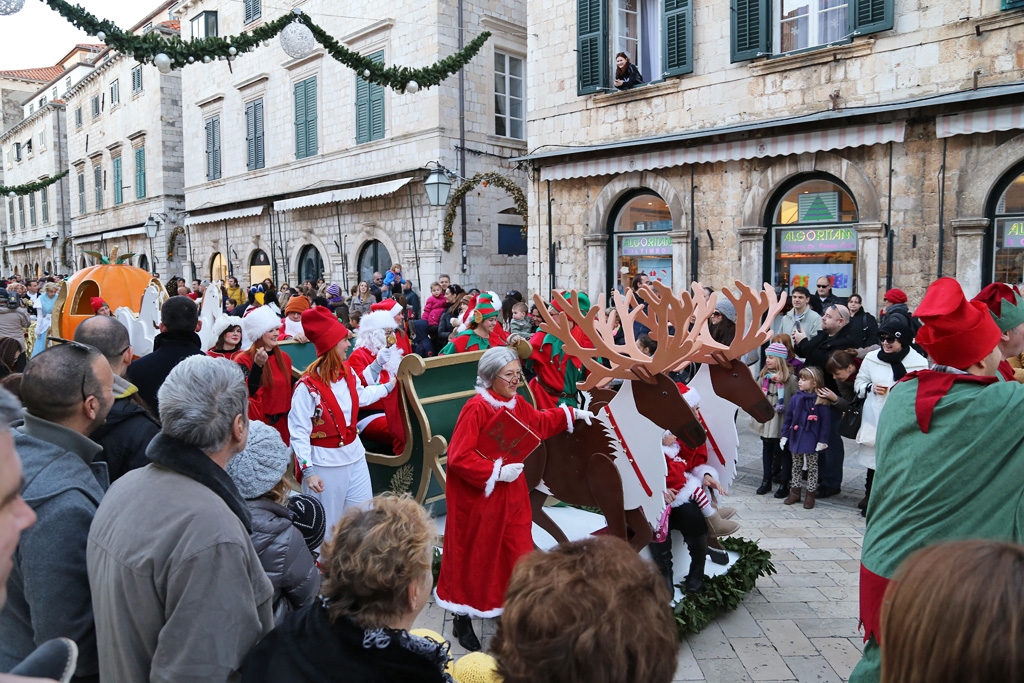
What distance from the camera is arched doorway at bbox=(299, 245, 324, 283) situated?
64.4 ft

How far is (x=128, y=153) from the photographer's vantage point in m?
28.3

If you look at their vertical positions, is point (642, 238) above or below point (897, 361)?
above

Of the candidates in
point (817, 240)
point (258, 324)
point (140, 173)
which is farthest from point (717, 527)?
point (140, 173)

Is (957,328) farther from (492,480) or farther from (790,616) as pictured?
(790,616)

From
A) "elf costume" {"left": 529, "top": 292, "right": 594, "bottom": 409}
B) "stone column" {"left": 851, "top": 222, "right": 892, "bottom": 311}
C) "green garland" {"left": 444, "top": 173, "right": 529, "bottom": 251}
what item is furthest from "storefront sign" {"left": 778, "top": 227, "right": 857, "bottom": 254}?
"elf costume" {"left": 529, "top": 292, "right": 594, "bottom": 409}

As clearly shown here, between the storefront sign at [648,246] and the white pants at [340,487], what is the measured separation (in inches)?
342

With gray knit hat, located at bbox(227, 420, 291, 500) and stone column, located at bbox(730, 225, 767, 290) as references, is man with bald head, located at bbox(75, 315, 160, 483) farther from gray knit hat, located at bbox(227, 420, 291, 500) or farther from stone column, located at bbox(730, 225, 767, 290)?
stone column, located at bbox(730, 225, 767, 290)

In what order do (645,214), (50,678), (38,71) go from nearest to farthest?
(50,678) → (645,214) → (38,71)

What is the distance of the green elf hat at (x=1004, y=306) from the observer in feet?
9.54

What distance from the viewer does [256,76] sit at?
20188 mm

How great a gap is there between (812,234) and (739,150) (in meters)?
1.68

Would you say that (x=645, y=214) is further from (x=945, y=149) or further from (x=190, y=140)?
(x=190, y=140)

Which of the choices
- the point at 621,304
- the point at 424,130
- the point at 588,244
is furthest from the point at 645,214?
the point at 621,304

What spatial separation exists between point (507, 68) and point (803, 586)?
577 inches
